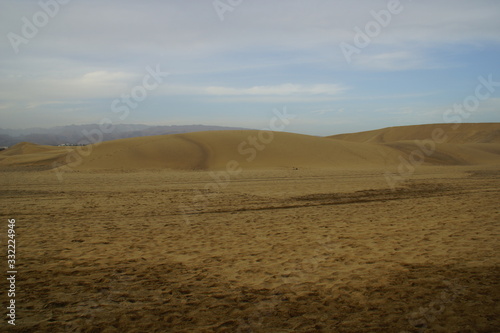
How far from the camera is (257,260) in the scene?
6465 millimetres

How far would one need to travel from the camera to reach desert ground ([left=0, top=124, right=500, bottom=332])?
4.38m

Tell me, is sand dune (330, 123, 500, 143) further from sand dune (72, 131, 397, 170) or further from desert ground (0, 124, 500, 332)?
desert ground (0, 124, 500, 332)

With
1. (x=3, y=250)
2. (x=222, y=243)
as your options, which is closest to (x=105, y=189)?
(x=3, y=250)

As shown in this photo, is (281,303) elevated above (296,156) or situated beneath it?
situated beneath

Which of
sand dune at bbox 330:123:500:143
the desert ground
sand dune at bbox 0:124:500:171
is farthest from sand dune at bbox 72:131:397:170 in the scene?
sand dune at bbox 330:123:500:143

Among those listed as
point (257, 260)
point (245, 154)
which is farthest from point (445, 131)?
point (257, 260)

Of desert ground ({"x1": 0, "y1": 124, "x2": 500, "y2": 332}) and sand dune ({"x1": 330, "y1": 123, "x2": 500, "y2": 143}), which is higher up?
sand dune ({"x1": 330, "y1": 123, "x2": 500, "y2": 143})

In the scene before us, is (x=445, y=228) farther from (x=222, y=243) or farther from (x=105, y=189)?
(x=105, y=189)

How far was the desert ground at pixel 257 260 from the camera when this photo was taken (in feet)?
14.4

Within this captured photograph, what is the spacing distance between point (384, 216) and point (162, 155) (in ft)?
79.7

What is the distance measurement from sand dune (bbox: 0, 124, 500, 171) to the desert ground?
1426 cm

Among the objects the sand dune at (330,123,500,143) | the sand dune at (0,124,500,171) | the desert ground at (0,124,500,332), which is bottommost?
the desert ground at (0,124,500,332)

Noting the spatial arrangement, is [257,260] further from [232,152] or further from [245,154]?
[232,152]

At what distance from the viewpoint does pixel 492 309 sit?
14.3ft
